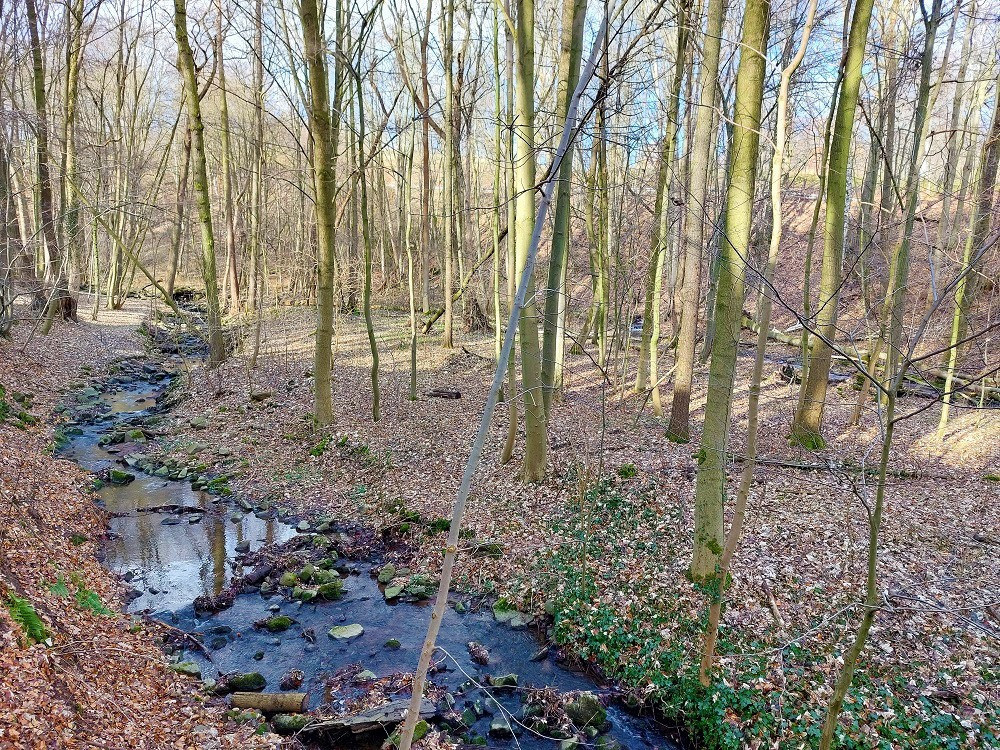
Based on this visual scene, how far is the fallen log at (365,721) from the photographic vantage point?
18.5ft

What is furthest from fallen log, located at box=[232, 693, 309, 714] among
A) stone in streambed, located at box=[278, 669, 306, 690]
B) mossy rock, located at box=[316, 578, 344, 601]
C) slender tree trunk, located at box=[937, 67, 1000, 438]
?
slender tree trunk, located at box=[937, 67, 1000, 438]

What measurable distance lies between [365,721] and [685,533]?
449 centimetres

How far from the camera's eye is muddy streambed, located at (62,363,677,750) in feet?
20.1

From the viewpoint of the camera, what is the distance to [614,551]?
8.04 meters

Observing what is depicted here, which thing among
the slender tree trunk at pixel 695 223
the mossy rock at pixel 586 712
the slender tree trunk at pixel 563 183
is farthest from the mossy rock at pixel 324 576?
the slender tree trunk at pixel 695 223

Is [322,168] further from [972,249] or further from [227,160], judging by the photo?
[972,249]

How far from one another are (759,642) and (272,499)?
8173 mm

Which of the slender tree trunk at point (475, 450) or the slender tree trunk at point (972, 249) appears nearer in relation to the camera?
the slender tree trunk at point (475, 450)

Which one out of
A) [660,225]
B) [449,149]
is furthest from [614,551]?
[449,149]

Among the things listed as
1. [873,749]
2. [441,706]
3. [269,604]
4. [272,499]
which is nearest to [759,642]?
[873,749]

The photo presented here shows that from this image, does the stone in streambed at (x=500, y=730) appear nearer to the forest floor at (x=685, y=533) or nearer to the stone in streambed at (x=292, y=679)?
the forest floor at (x=685, y=533)

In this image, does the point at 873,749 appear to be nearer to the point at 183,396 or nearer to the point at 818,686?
the point at 818,686

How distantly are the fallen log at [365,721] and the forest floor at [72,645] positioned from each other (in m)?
0.54

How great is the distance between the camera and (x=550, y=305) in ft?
33.9
